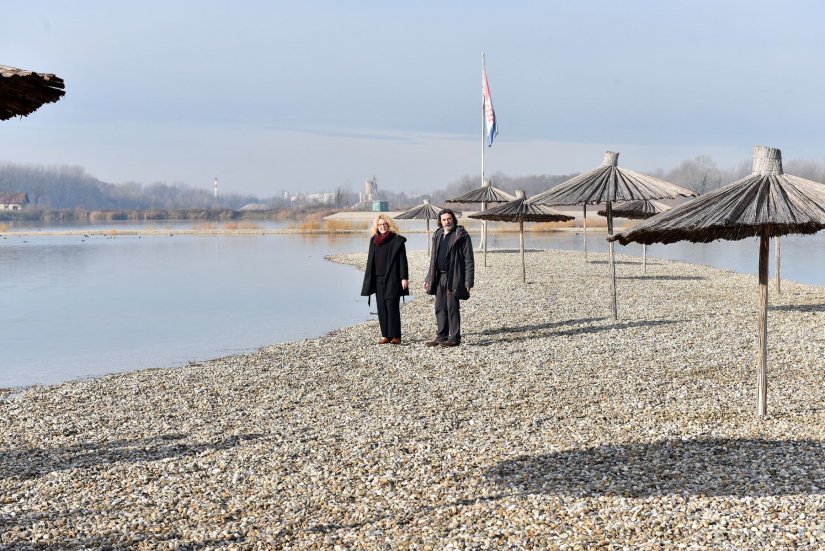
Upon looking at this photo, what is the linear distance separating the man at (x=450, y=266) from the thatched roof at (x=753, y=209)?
3397 millimetres

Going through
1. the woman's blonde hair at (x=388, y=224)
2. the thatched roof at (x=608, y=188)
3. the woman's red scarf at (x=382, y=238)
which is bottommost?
the woman's red scarf at (x=382, y=238)

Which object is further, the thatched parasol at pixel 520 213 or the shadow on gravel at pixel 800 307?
the thatched parasol at pixel 520 213

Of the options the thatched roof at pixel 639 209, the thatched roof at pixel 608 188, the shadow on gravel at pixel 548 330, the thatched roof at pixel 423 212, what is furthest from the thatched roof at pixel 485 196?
the shadow on gravel at pixel 548 330

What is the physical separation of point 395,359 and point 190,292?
44.3 feet

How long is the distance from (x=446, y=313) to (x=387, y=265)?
949 millimetres

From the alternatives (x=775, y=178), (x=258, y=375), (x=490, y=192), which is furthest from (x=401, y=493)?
(x=490, y=192)

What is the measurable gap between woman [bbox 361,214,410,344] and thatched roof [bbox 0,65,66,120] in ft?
19.9

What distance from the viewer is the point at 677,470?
5.24 metres

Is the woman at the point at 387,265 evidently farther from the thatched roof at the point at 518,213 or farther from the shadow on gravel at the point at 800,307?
the thatched roof at the point at 518,213

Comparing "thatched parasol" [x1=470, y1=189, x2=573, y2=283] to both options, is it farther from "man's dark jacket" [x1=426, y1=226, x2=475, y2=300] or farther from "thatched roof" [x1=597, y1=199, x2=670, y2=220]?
A: "man's dark jacket" [x1=426, y1=226, x2=475, y2=300]

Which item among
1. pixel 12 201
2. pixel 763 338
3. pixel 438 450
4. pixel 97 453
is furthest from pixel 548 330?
pixel 12 201

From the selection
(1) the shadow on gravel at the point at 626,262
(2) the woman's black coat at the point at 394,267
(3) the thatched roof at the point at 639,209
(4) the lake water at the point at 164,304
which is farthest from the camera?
(1) the shadow on gravel at the point at 626,262

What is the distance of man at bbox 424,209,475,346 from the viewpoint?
993cm

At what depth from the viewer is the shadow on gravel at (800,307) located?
13.7 m
